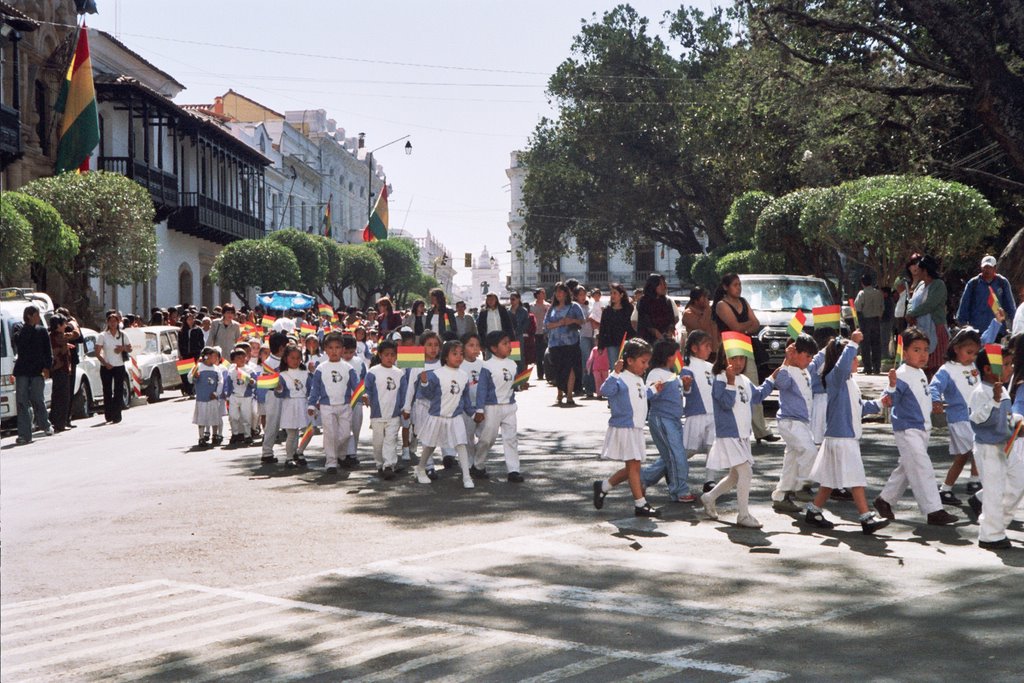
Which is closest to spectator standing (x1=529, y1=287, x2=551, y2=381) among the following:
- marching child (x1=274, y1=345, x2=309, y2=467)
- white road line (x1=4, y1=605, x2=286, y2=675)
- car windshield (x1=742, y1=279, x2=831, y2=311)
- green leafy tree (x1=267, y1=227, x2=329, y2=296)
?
car windshield (x1=742, y1=279, x2=831, y2=311)

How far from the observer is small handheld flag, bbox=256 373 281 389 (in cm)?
1299

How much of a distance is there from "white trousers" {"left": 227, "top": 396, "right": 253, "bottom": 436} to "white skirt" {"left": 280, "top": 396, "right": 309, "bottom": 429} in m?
2.81

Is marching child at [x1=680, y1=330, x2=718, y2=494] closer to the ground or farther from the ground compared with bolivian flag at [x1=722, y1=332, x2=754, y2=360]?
closer to the ground

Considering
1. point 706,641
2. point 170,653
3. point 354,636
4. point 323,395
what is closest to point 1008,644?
point 706,641

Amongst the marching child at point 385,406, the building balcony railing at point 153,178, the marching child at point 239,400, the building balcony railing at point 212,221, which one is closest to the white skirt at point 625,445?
the marching child at point 385,406

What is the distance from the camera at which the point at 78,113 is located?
104 feet

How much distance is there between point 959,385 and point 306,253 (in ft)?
161

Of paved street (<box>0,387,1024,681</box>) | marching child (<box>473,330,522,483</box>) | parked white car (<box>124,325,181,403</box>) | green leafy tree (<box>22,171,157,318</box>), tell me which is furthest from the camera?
green leafy tree (<box>22,171,157,318</box>)

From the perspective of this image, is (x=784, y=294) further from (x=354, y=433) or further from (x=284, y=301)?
(x=284, y=301)

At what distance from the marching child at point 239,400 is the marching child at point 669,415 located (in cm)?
697

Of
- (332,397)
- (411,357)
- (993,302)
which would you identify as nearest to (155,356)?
(332,397)

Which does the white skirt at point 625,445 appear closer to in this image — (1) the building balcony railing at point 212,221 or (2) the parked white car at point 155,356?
(2) the parked white car at point 155,356

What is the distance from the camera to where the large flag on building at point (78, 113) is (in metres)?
31.4

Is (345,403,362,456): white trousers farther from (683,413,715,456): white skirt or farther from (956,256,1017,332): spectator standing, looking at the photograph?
(956,256,1017,332): spectator standing
